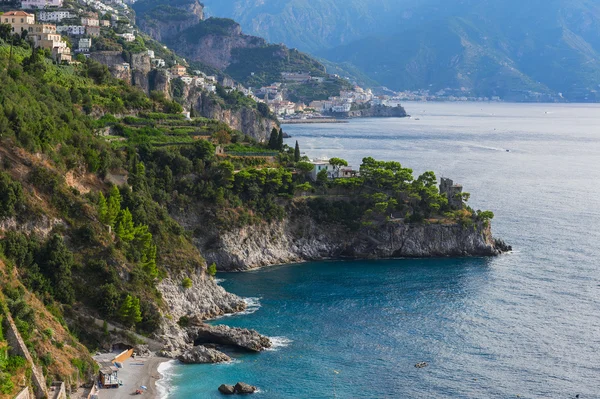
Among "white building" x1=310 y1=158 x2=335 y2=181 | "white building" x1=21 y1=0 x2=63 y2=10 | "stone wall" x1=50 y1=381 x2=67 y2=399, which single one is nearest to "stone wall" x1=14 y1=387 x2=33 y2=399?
"stone wall" x1=50 y1=381 x2=67 y2=399

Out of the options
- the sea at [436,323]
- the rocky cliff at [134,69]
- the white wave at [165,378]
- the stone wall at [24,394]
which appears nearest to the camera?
the stone wall at [24,394]

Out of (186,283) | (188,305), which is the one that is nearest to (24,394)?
(188,305)

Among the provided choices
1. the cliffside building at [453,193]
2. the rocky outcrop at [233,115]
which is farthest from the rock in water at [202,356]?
the rocky outcrop at [233,115]

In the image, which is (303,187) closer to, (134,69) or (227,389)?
(227,389)

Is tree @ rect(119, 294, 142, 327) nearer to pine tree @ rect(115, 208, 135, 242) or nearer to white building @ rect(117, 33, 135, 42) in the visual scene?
pine tree @ rect(115, 208, 135, 242)

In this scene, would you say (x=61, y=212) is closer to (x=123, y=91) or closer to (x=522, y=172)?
(x=123, y=91)

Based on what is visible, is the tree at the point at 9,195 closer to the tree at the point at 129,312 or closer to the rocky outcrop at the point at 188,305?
the tree at the point at 129,312
